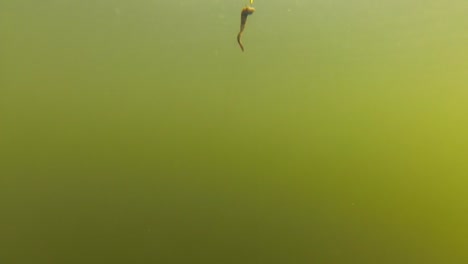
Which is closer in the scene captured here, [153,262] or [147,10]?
[153,262]

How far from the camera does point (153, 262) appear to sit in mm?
2152

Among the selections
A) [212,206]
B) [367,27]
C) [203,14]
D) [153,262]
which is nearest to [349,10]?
[367,27]

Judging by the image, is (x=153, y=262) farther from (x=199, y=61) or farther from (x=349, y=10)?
(x=349, y=10)

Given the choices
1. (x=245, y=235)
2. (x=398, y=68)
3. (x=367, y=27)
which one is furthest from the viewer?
(x=367, y=27)

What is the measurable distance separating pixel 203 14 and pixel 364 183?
1.93m

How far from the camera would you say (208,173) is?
7.72ft

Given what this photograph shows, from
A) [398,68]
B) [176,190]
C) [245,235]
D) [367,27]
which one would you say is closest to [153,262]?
[176,190]

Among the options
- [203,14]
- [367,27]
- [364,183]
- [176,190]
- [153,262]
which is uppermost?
[367,27]

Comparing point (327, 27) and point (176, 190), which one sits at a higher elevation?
point (327, 27)

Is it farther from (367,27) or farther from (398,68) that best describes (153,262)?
(367,27)

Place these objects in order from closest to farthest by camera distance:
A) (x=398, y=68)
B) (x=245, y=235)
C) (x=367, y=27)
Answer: (x=245, y=235)
(x=398, y=68)
(x=367, y=27)

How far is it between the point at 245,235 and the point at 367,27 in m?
2.01

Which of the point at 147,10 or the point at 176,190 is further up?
the point at 147,10

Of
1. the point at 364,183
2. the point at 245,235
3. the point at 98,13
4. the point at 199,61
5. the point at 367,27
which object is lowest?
the point at 245,235
